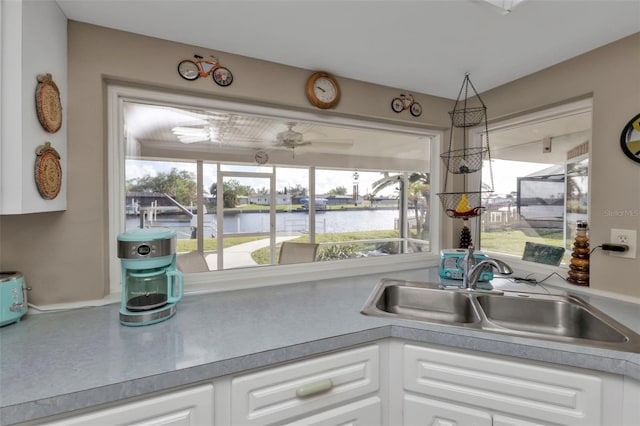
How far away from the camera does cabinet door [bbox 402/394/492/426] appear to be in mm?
977

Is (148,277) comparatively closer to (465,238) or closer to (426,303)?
(426,303)

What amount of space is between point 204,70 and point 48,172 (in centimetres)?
76

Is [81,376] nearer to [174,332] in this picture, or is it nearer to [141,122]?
[174,332]

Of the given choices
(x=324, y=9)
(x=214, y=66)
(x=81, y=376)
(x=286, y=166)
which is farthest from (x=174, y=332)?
(x=286, y=166)

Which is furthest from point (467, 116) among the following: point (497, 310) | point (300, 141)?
point (300, 141)

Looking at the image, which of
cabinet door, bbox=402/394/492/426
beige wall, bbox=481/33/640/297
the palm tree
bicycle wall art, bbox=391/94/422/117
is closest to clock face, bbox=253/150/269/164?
the palm tree

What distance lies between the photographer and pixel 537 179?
180cm

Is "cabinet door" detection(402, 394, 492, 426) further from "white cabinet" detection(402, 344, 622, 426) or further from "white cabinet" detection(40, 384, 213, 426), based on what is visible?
"white cabinet" detection(40, 384, 213, 426)

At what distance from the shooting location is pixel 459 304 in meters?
1.42

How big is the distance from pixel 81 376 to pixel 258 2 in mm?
1309

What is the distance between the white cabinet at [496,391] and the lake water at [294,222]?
57.9 inches

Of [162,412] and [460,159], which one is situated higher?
[460,159]

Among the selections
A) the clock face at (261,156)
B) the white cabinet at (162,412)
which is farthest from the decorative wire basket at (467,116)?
the clock face at (261,156)

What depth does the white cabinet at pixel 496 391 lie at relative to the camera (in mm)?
875
